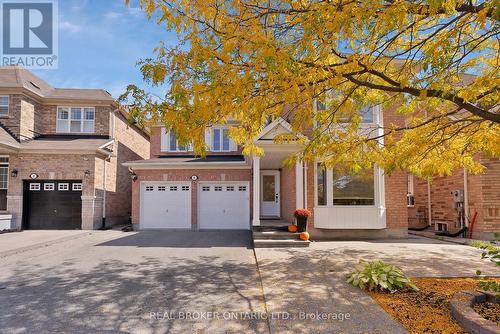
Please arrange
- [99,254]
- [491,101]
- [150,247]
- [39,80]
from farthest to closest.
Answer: [39,80], [150,247], [99,254], [491,101]

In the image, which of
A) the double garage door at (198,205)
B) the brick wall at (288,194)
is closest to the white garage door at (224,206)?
the double garage door at (198,205)

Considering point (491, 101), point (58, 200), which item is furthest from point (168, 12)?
point (58, 200)

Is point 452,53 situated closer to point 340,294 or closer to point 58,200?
point 340,294

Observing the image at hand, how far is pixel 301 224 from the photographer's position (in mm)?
10781

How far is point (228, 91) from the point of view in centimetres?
452

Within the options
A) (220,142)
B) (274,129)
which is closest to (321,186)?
(274,129)

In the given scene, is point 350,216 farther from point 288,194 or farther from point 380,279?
point 380,279

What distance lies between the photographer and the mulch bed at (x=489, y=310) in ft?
13.6

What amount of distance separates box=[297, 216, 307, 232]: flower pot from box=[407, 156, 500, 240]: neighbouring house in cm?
643

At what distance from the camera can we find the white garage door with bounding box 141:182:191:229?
16.1 m

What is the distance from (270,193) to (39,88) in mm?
14004

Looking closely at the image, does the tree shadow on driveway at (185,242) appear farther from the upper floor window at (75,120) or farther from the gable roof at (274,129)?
the upper floor window at (75,120)

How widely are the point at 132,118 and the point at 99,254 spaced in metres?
6.20

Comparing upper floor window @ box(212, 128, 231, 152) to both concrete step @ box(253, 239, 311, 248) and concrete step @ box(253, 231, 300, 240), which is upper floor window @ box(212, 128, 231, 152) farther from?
concrete step @ box(253, 239, 311, 248)
